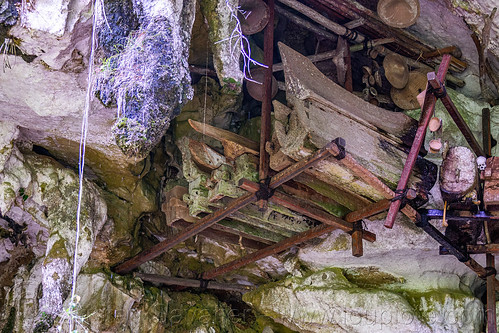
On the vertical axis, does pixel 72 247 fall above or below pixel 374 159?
below

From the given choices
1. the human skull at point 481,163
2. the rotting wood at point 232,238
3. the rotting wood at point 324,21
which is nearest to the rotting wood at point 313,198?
the rotting wood at point 232,238

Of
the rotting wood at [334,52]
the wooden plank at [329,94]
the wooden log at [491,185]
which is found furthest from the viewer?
the rotting wood at [334,52]

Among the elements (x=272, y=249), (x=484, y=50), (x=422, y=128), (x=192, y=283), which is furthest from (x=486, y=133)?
(x=192, y=283)

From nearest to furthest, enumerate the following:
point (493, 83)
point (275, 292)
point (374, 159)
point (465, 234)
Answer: point (374, 159) < point (465, 234) < point (493, 83) < point (275, 292)

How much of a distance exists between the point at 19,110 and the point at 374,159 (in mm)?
4424

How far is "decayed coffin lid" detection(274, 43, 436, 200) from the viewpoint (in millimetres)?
Result: 6691

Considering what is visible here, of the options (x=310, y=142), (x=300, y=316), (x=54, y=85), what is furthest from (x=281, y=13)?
(x=300, y=316)

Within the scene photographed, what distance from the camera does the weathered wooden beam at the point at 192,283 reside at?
9398mm

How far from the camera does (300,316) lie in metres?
8.74

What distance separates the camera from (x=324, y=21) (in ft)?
26.6

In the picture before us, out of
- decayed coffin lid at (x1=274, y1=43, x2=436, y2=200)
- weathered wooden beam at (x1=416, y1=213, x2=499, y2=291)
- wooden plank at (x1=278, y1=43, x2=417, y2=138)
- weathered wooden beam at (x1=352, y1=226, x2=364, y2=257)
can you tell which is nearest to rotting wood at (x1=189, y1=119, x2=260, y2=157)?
decayed coffin lid at (x1=274, y1=43, x2=436, y2=200)

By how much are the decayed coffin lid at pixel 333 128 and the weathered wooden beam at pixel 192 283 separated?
11.5 ft

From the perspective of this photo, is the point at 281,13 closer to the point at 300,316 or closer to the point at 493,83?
the point at 493,83

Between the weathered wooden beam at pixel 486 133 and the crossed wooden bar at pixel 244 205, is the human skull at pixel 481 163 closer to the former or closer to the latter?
the weathered wooden beam at pixel 486 133
